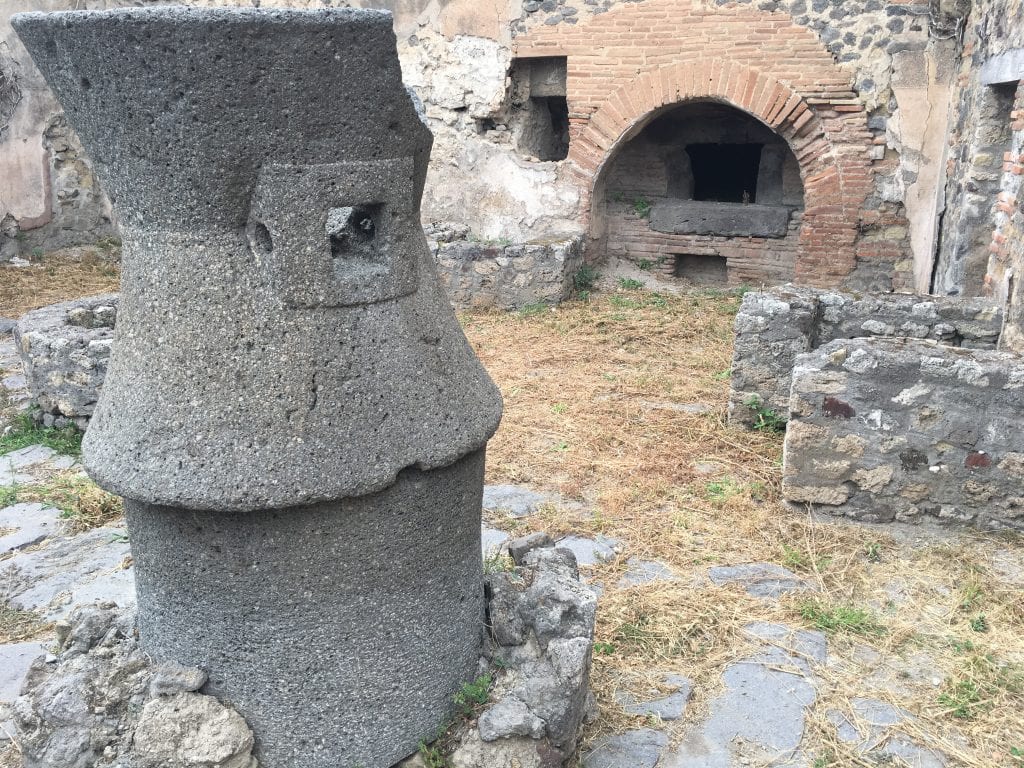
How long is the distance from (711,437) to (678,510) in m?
1.05

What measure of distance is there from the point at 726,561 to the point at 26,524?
3584 mm

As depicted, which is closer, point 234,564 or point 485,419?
point 234,564

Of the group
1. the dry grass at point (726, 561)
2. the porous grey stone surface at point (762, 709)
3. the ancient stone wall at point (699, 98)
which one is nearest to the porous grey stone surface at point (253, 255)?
the porous grey stone surface at point (762, 709)

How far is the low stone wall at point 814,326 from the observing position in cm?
529

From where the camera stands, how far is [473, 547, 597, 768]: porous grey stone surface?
242 cm

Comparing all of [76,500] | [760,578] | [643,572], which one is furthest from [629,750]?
[76,500]

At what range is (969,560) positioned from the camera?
399 cm

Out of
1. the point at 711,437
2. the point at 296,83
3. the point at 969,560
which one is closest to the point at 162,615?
the point at 296,83

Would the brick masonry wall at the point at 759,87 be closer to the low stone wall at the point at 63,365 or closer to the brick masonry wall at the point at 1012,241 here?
the brick masonry wall at the point at 1012,241

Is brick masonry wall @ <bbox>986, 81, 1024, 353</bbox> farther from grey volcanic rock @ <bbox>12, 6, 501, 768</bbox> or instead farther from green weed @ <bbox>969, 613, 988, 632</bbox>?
grey volcanic rock @ <bbox>12, 6, 501, 768</bbox>

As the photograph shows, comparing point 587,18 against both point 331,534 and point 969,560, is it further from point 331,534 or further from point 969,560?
point 331,534

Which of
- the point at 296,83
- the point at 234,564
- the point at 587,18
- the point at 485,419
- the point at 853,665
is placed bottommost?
the point at 853,665

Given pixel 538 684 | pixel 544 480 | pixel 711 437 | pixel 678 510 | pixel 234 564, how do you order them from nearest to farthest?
pixel 234 564, pixel 538 684, pixel 678 510, pixel 544 480, pixel 711 437

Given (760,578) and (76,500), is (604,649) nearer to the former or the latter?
(760,578)
